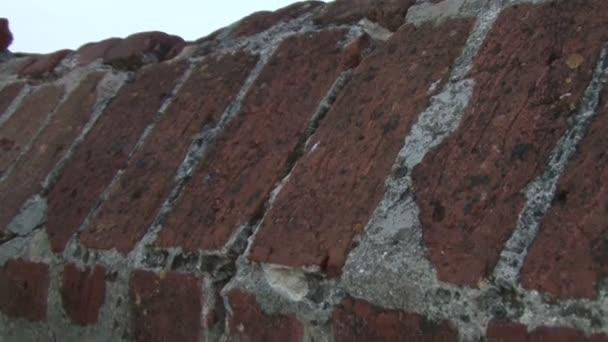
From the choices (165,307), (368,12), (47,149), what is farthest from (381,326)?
(47,149)

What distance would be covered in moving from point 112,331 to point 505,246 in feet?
1.85

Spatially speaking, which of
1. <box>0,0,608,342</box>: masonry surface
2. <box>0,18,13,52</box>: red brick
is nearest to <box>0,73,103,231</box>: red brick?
<box>0,0,608,342</box>: masonry surface

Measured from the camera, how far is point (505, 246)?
62 cm

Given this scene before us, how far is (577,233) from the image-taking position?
0.59 m

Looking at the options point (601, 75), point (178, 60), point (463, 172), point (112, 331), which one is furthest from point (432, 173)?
point (178, 60)

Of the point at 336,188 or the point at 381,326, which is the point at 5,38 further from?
the point at 381,326

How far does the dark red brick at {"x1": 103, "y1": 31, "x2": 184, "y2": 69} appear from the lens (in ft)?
4.43

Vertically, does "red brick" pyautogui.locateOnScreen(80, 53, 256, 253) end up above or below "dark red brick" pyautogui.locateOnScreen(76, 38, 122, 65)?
below

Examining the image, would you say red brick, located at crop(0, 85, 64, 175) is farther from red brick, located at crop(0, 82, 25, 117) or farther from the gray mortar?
the gray mortar

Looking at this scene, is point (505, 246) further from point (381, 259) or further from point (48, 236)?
point (48, 236)

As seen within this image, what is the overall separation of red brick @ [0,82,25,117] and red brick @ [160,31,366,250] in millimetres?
704

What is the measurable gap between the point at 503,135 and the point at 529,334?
19 centimetres

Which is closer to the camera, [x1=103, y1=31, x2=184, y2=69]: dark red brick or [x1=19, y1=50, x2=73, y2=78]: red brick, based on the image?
[x1=103, y1=31, x2=184, y2=69]: dark red brick

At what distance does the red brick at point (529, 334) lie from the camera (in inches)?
21.8
